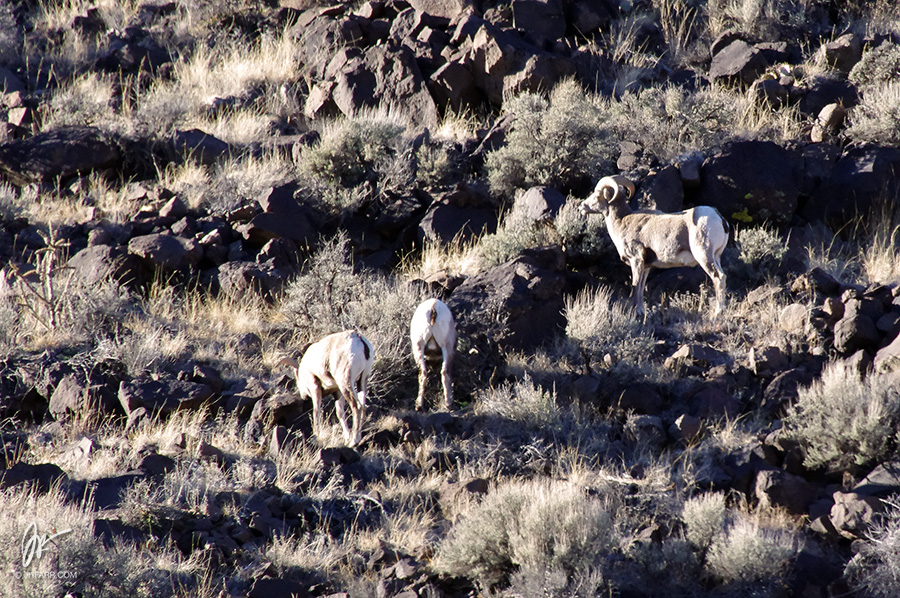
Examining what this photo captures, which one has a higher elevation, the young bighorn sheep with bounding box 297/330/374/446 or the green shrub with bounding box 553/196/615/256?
the green shrub with bounding box 553/196/615/256

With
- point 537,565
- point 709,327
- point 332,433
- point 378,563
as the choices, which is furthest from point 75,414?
point 709,327

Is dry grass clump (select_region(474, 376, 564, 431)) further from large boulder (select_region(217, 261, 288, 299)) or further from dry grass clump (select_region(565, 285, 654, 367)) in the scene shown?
large boulder (select_region(217, 261, 288, 299))

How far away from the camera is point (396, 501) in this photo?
712cm

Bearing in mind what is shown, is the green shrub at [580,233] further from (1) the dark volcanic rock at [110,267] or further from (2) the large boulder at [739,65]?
(1) the dark volcanic rock at [110,267]

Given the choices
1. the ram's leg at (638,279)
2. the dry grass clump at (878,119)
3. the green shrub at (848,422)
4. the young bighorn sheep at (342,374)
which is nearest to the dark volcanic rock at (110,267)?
the young bighorn sheep at (342,374)

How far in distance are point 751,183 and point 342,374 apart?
5.75m

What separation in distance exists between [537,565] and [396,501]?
1689mm

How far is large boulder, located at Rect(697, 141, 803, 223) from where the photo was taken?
34.1 ft

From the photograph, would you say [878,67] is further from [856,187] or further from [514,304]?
[514,304]

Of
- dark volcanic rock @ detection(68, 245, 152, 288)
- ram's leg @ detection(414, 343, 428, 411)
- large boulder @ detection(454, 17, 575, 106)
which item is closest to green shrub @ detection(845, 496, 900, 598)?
ram's leg @ detection(414, 343, 428, 411)

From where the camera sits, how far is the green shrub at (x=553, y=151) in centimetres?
1129

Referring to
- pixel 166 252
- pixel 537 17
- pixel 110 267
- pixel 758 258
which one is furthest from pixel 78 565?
pixel 537 17

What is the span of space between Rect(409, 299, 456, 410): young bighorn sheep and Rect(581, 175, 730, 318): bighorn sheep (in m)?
2.34

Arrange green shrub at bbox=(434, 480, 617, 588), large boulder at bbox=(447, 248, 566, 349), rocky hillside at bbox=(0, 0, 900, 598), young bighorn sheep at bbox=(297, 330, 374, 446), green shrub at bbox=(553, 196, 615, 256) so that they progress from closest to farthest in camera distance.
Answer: green shrub at bbox=(434, 480, 617, 588), rocky hillside at bbox=(0, 0, 900, 598), young bighorn sheep at bbox=(297, 330, 374, 446), large boulder at bbox=(447, 248, 566, 349), green shrub at bbox=(553, 196, 615, 256)
